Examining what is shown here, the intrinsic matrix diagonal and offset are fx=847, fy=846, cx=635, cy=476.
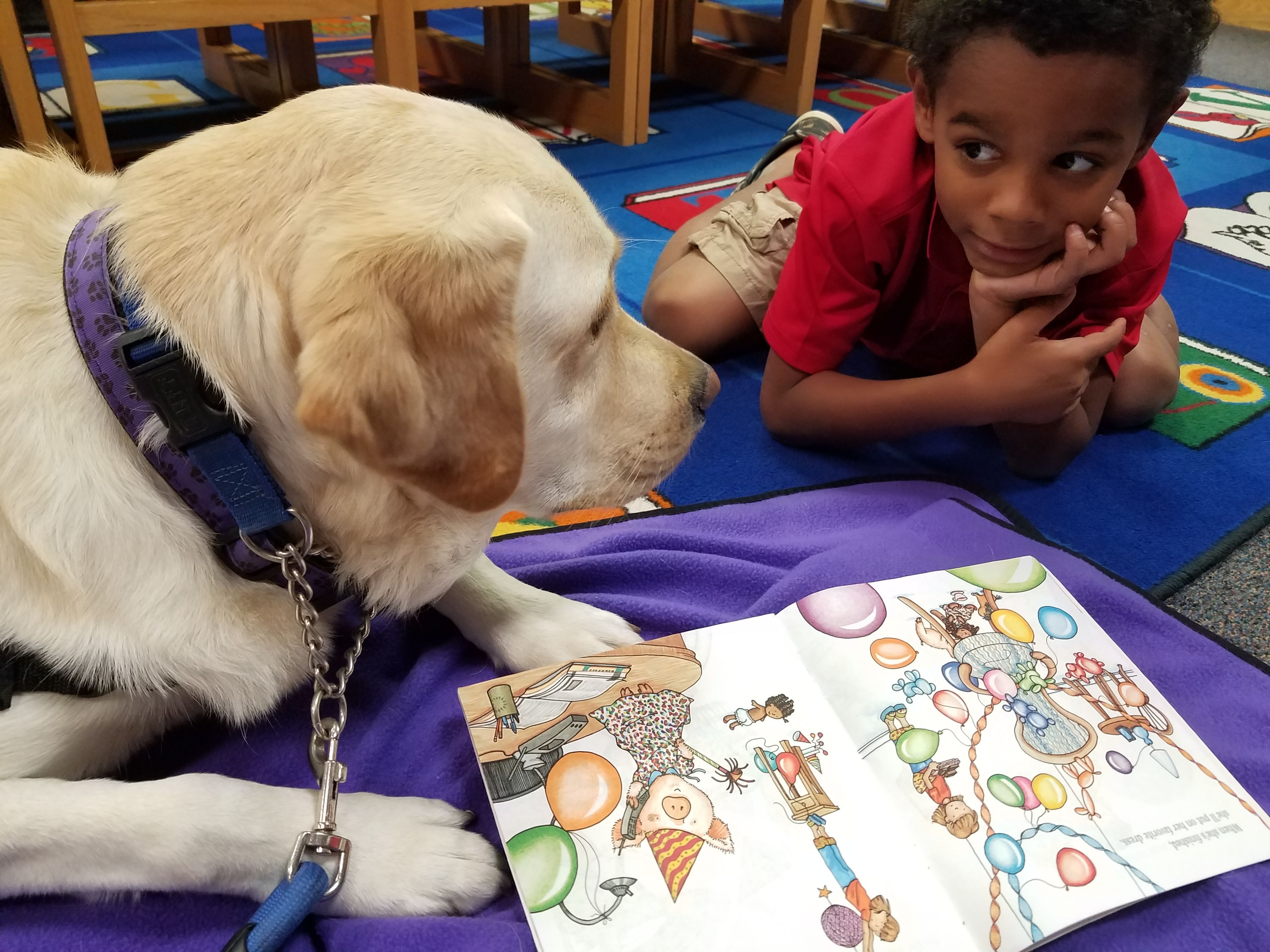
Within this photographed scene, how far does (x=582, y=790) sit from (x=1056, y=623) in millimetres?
630

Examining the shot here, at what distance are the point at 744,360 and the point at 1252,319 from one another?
49.0 inches

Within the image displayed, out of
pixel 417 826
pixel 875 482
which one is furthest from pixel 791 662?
pixel 875 482

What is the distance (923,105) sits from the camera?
130 centimetres

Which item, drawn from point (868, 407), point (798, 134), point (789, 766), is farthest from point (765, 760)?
point (798, 134)

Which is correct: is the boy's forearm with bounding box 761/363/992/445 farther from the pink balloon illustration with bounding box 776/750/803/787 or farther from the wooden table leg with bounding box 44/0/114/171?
the wooden table leg with bounding box 44/0/114/171

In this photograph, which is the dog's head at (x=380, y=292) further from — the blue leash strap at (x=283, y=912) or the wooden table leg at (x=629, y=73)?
the wooden table leg at (x=629, y=73)

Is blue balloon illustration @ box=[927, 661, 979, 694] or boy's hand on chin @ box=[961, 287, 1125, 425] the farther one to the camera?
boy's hand on chin @ box=[961, 287, 1125, 425]

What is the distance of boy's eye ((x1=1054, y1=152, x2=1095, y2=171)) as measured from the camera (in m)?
1.12

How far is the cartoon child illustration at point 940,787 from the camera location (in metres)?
0.83

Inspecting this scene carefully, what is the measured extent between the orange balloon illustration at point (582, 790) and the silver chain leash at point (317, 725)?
20 cm

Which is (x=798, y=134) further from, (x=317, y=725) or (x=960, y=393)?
Result: (x=317, y=725)

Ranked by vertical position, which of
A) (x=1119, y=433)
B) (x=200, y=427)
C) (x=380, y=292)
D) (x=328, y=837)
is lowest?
(x=1119, y=433)

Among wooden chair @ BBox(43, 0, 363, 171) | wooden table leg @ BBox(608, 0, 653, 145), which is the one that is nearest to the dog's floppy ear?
wooden chair @ BBox(43, 0, 363, 171)

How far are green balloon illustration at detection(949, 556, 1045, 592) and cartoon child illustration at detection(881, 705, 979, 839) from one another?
0.27m
